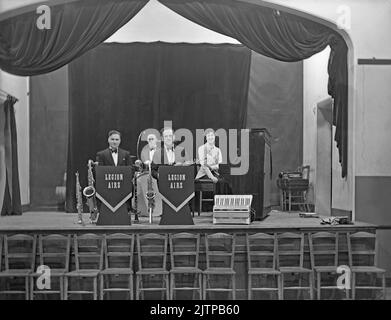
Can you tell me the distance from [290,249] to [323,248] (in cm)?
32

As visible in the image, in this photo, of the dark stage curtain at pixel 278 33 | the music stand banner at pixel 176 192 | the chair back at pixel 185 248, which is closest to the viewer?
the chair back at pixel 185 248

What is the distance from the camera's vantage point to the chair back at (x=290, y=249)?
20.7ft

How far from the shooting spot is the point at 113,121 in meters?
7.15

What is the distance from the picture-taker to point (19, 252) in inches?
241

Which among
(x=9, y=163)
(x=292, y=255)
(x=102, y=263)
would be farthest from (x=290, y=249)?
(x=9, y=163)

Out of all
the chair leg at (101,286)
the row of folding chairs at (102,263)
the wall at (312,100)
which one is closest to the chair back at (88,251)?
the row of folding chairs at (102,263)

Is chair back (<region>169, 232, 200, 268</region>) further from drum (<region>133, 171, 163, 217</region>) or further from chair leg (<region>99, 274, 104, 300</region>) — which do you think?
chair leg (<region>99, 274, 104, 300</region>)

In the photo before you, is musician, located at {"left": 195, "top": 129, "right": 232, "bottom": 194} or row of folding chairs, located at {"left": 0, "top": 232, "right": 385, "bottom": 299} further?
musician, located at {"left": 195, "top": 129, "right": 232, "bottom": 194}

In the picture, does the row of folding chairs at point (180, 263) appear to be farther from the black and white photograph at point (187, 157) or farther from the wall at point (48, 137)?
the wall at point (48, 137)

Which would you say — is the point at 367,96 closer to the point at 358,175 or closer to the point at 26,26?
the point at 358,175

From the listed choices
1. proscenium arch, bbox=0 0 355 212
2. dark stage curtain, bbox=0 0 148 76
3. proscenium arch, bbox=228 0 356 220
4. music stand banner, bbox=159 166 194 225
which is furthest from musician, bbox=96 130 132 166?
proscenium arch, bbox=228 0 356 220

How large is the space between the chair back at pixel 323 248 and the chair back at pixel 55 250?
235 centimetres

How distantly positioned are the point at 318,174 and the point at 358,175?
869 millimetres

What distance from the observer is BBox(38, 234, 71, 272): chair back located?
6125mm
